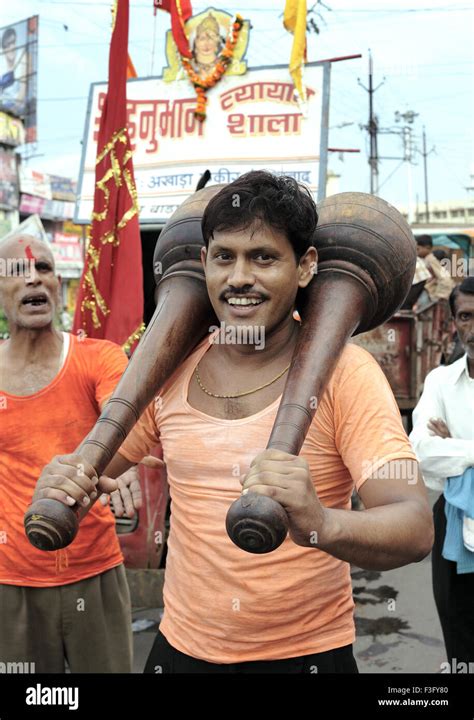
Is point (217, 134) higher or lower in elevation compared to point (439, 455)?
higher

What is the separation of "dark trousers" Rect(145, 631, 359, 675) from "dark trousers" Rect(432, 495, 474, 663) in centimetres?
143

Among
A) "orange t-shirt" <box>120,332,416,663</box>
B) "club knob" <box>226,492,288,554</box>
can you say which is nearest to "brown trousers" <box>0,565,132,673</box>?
"orange t-shirt" <box>120,332,416,663</box>

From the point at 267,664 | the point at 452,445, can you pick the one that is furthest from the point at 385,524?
the point at 452,445

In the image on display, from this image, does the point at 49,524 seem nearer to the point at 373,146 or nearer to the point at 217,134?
the point at 217,134

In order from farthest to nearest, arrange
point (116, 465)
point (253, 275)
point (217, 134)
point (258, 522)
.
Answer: point (217, 134) < point (116, 465) < point (253, 275) < point (258, 522)

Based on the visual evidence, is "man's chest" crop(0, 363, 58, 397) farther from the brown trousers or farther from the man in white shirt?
the man in white shirt

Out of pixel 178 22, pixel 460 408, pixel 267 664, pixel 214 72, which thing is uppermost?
pixel 178 22

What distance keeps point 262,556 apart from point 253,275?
1.95 feet

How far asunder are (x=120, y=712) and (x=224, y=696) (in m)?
0.29

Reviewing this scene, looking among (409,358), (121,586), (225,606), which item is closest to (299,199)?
(225,606)

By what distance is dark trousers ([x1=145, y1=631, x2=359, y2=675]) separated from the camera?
164cm

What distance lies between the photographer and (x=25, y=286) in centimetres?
285

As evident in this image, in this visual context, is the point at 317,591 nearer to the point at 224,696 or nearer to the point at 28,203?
the point at 224,696

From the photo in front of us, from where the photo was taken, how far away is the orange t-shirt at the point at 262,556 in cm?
159
